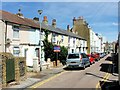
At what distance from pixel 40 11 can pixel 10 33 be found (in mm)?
4047

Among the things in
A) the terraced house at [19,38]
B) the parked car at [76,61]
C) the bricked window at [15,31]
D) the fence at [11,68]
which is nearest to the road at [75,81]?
the fence at [11,68]

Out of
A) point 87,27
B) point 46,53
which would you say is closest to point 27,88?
point 46,53

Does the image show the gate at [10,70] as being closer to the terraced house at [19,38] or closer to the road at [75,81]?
the road at [75,81]

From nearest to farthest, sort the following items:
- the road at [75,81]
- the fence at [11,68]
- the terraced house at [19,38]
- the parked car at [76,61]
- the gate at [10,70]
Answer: the fence at [11,68]
the gate at [10,70]
the road at [75,81]
the terraced house at [19,38]
the parked car at [76,61]

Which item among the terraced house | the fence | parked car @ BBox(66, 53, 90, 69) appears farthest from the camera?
parked car @ BBox(66, 53, 90, 69)

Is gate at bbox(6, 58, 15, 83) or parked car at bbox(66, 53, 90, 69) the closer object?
gate at bbox(6, 58, 15, 83)

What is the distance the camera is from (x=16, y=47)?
1133 inches

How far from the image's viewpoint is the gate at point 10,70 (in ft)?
52.2

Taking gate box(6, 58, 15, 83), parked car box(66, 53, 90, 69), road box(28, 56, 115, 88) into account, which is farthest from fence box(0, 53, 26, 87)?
parked car box(66, 53, 90, 69)

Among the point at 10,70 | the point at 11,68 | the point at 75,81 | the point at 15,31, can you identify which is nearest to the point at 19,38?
the point at 15,31

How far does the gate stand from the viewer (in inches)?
627

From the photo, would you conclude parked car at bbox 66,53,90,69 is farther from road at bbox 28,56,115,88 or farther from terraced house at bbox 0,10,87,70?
road at bbox 28,56,115,88

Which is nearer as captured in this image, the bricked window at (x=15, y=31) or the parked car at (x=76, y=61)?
the bricked window at (x=15, y=31)

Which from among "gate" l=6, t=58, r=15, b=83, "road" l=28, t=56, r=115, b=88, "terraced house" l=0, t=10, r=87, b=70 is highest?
"terraced house" l=0, t=10, r=87, b=70
